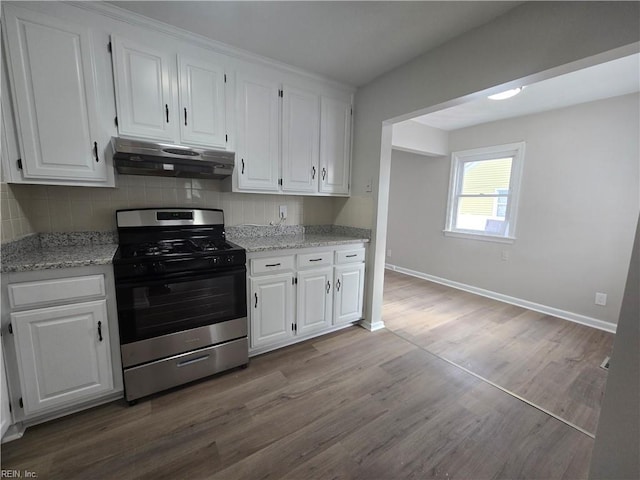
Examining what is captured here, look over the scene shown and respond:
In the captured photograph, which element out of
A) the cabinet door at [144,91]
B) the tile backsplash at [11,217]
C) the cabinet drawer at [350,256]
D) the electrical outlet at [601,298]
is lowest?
the electrical outlet at [601,298]

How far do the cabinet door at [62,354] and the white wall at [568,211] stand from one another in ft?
14.4

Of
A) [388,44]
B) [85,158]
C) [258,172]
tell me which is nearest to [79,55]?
[85,158]

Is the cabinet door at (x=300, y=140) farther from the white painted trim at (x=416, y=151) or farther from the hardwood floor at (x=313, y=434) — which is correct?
the hardwood floor at (x=313, y=434)

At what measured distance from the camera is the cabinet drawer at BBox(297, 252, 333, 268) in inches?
93.5

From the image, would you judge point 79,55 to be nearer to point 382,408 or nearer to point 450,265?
point 382,408

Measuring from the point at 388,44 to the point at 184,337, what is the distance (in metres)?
2.60

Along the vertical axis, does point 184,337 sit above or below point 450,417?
above

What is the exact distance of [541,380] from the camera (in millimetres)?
2084

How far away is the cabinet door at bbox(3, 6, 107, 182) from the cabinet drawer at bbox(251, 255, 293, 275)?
4.03ft

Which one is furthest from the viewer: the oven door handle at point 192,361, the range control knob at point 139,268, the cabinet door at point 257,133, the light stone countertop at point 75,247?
the cabinet door at point 257,133

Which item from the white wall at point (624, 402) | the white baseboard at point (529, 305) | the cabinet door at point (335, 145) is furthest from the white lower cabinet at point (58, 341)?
the white baseboard at point (529, 305)

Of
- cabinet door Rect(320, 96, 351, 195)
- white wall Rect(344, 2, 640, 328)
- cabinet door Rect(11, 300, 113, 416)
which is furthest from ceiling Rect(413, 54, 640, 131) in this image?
→ cabinet door Rect(11, 300, 113, 416)

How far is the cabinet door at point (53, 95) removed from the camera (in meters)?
1.53

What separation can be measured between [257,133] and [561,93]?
307cm
